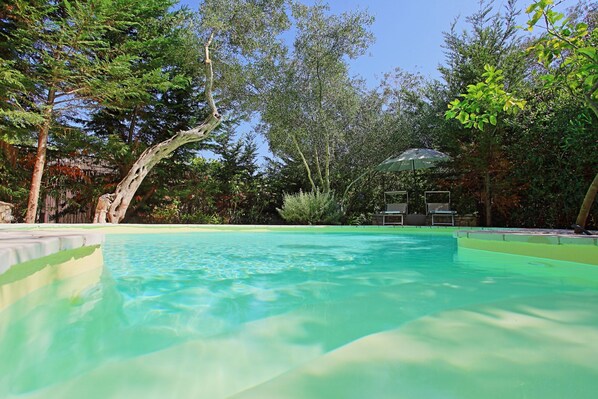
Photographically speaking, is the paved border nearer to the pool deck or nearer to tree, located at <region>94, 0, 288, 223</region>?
the pool deck

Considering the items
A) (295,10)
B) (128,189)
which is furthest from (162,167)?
(295,10)

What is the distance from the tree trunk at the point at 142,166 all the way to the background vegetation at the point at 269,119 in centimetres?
67

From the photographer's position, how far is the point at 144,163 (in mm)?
9758

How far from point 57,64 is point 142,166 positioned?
311 cm

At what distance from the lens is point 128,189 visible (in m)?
9.60

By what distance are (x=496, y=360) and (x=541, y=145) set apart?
8.60 metres

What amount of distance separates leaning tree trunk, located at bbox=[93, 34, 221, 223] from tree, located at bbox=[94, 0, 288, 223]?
0.03 m

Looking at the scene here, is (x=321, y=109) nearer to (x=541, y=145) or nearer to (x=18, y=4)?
(x=541, y=145)

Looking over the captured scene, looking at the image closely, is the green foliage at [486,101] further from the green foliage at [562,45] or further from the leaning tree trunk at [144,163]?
the leaning tree trunk at [144,163]

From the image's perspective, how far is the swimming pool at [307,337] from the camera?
1065 millimetres

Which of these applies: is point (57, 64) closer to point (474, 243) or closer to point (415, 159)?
point (415, 159)

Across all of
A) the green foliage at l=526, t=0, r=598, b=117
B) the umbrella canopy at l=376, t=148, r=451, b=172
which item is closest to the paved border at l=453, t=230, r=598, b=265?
the green foliage at l=526, t=0, r=598, b=117

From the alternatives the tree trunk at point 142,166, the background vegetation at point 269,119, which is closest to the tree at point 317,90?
the background vegetation at point 269,119

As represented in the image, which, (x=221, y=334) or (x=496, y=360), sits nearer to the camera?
(x=496, y=360)
